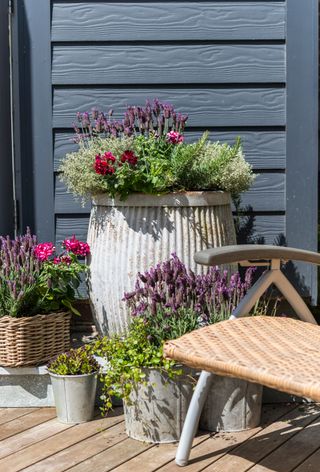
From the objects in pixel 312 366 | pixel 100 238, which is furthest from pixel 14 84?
pixel 312 366

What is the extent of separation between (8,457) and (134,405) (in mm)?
432

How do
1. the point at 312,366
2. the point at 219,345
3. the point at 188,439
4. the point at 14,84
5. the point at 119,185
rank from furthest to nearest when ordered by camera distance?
1. the point at 14,84
2. the point at 119,185
3. the point at 188,439
4. the point at 219,345
5. the point at 312,366

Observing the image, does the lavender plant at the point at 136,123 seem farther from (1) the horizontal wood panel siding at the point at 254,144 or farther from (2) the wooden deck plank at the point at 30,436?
(2) the wooden deck plank at the point at 30,436

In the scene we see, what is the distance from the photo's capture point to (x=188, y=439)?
2.39 metres

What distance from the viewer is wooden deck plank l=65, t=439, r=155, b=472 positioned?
2428 millimetres

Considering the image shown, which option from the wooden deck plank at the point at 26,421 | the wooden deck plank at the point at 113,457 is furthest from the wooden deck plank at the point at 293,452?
the wooden deck plank at the point at 26,421

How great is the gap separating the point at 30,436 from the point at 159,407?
1.46 feet

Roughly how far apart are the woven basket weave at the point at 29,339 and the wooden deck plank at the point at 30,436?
25 cm

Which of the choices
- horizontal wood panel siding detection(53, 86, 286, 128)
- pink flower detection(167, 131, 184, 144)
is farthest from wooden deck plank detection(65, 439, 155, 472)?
horizontal wood panel siding detection(53, 86, 286, 128)

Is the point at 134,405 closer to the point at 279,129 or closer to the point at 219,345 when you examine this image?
the point at 219,345

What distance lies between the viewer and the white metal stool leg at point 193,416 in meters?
2.35

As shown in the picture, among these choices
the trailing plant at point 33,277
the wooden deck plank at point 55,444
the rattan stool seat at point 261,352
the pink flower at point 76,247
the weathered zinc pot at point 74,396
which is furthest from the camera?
the pink flower at point 76,247

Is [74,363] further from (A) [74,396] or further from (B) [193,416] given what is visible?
(B) [193,416]

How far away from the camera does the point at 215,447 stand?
260 cm
